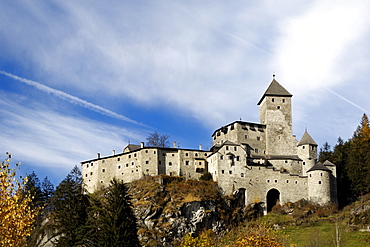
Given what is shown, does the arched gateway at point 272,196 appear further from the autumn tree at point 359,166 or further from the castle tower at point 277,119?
the autumn tree at point 359,166

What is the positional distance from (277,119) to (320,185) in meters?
15.3

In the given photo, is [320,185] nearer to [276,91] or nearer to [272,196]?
[272,196]

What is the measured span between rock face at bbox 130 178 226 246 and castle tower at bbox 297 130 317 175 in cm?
1756

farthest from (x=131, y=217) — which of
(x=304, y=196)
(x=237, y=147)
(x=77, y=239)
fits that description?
(x=304, y=196)

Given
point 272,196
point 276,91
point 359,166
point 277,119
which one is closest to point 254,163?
point 272,196

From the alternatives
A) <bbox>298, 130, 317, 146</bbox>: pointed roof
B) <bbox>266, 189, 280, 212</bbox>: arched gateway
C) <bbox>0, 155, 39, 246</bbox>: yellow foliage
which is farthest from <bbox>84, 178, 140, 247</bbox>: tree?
<bbox>298, 130, 317, 146</bbox>: pointed roof

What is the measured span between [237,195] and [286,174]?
9.54 metres

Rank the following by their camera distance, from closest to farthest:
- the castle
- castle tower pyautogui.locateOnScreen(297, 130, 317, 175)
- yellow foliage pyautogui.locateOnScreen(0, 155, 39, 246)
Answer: yellow foliage pyautogui.locateOnScreen(0, 155, 39, 246) < the castle < castle tower pyautogui.locateOnScreen(297, 130, 317, 175)

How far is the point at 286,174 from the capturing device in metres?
78.1

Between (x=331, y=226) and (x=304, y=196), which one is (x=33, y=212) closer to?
(x=331, y=226)

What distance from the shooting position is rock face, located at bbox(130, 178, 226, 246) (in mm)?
68938

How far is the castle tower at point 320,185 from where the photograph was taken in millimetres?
75812

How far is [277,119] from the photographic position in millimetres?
85562

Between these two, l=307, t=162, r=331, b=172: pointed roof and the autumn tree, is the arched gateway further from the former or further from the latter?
the autumn tree
